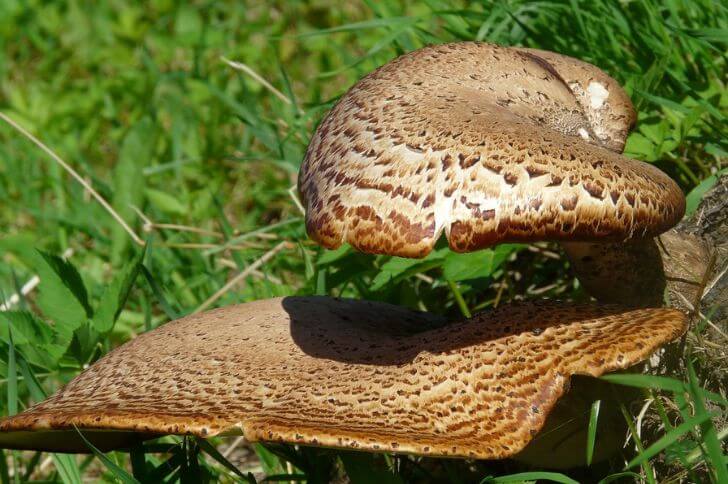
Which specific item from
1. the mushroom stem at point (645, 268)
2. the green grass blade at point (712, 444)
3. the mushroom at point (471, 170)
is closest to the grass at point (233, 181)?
the green grass blade at point (712, 444)

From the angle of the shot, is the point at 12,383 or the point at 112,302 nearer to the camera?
the point at 12,383

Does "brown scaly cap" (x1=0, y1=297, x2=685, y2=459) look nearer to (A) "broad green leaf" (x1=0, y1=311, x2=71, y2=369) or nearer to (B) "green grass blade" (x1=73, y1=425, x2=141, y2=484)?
(B) "green grass blade" (x1=73, y1=425, x2=141, y2=484)

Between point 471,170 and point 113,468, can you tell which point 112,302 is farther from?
point 471,170

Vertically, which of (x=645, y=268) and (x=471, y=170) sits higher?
(x=471, y=170)

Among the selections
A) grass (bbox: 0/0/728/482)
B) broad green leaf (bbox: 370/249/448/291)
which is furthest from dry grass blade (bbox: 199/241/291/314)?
broad green leaf (bbox: 370/249/448/291)

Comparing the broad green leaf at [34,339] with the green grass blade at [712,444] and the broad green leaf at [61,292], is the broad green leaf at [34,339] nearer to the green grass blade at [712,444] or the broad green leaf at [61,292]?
the broad green leaf at [61,292]

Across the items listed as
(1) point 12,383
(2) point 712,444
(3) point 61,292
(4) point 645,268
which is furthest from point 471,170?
(3) point 61,292

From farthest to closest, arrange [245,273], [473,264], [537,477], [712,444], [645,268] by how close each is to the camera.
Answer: [245,273] < [473,264] < [645,268] < [537,477] < [712,444]
